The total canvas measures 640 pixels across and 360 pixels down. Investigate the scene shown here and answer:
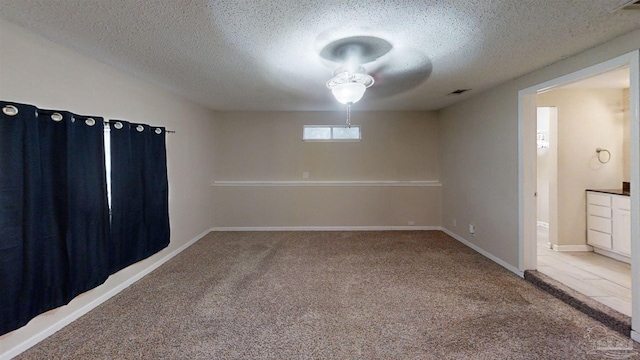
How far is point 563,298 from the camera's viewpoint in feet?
8.36

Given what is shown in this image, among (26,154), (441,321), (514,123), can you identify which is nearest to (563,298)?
(441,321)

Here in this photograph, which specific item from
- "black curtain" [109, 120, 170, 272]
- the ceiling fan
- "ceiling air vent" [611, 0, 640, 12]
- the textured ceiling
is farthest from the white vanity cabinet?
"black curtain" [109, 120, 170, 272]

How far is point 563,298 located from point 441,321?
133 centimetres

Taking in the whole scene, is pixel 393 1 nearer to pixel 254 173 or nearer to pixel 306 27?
pixel 306 27

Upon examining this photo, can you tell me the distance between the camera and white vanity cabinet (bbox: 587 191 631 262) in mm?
3219

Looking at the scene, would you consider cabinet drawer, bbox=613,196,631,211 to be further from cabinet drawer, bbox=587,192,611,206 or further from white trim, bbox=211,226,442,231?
white trim, bbox=211,226,442,231

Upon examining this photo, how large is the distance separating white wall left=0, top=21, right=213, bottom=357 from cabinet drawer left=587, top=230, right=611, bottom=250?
5.82 meters

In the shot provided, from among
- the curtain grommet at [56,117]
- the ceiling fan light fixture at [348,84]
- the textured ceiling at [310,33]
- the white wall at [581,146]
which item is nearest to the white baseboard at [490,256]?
the white wall at [581,146]

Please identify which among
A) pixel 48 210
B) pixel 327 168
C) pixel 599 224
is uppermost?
pixel 327 168

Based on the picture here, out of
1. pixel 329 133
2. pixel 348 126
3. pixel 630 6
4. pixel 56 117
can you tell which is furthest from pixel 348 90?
pixel 329 133

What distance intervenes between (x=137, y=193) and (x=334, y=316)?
2.53 m

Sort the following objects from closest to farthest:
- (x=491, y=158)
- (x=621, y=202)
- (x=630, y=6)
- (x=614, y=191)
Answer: (x=630, y=6) < (x=621, y=202) < (x=614, y=191) < (x=491, y=158)

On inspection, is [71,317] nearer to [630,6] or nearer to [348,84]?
[348,84]

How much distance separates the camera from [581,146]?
3.70 m
